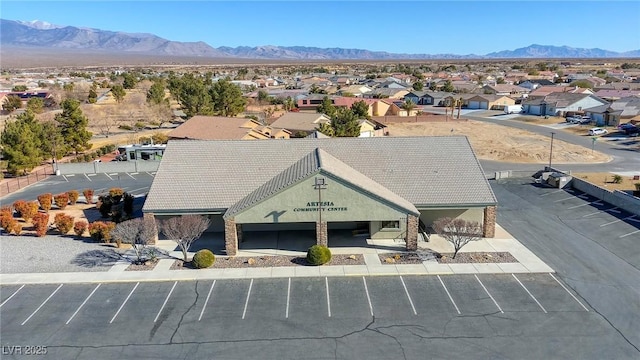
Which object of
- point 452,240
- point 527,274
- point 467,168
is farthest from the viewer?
point 467,168

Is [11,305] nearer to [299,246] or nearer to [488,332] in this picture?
[299,246]

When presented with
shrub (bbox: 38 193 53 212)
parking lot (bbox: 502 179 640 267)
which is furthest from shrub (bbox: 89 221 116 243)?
parking lot (bbox: 502 179 640 267)

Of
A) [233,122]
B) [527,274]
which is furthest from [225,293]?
[233,122]

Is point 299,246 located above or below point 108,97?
below

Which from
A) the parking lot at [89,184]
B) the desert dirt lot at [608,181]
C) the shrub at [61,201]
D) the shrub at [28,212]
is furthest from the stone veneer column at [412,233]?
the shrub at [28,212]

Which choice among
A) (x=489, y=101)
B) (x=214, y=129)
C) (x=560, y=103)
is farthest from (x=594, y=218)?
(x=489, y=101)
